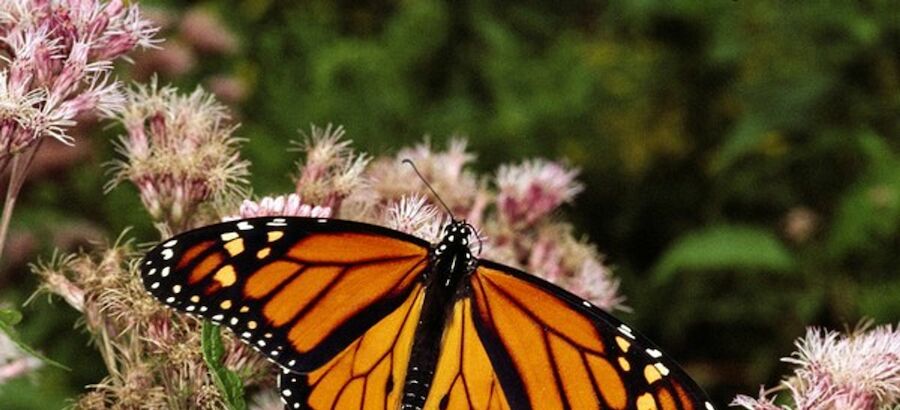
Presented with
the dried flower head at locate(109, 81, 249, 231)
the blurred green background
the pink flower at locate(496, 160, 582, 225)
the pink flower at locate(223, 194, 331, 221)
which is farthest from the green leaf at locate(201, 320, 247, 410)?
the blurred green background

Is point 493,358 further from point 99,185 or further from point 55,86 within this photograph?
point 99,185

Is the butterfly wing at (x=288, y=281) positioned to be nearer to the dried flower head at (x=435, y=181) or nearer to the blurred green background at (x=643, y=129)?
the dried flower head at (x=435, y=181)

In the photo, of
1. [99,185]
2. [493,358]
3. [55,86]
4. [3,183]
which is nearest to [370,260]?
[493,358]

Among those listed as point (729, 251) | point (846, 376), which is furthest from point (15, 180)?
point (729, 251)

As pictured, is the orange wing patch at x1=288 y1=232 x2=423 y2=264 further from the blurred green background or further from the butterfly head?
the blurred green background

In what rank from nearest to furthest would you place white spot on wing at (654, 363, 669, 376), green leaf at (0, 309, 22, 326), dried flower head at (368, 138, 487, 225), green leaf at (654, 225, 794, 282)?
1. white spot on wing at (654, 363, 669, 376)
2. green leaf at (0, 309, 22, 326)
3. dried flower head at (368, 138, 487, 225)
4. green leaf at (654, 225, 794, 282)
